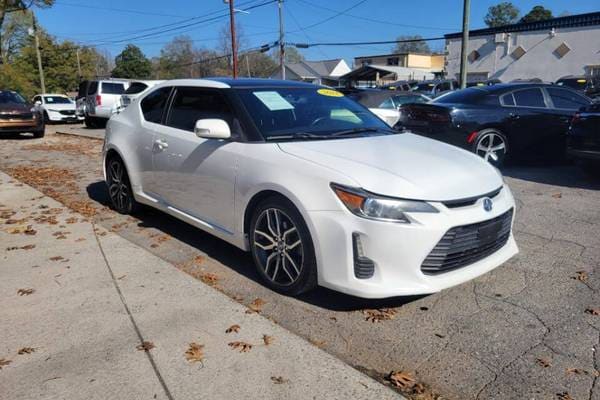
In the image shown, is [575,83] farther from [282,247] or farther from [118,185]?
[282,247]

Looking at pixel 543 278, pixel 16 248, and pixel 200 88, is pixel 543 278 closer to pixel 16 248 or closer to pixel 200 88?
pixel 200 88

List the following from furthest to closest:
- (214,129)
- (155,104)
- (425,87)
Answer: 1. (425,87)
2. (155,104)
3. (214,129)

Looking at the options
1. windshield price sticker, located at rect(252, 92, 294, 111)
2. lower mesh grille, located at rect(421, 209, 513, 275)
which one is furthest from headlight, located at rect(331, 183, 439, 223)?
windshield price sticker, located at rect(252, 92, 294, 111)

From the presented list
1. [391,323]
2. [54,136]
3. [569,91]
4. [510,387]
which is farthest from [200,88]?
[54,136]

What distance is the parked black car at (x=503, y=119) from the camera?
7.81 meters

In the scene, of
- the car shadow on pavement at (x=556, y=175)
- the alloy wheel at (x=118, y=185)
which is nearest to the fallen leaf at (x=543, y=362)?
the alloy wheel at (x=118, y=185)

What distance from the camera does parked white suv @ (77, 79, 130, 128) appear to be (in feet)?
61.5

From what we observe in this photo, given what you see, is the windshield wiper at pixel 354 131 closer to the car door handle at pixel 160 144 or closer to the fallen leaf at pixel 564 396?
the car door handle at pixel 160 144

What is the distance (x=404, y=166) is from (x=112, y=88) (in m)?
18.9

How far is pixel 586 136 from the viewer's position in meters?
6.80

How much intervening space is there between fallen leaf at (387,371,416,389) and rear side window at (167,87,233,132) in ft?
7.70

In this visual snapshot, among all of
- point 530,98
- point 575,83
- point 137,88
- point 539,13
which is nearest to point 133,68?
point 539,13

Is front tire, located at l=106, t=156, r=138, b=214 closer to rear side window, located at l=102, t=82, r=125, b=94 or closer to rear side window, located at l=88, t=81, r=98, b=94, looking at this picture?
rear side window, located at l=102, t=82, r=125, b=94

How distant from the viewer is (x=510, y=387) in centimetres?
255
